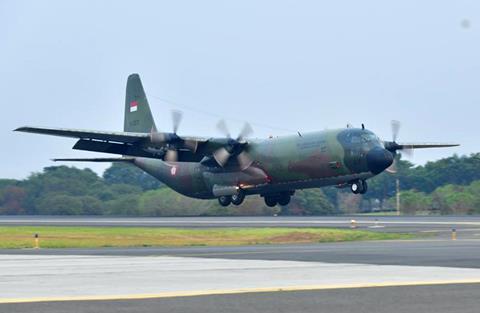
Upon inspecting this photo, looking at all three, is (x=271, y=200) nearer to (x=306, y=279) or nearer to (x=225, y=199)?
(x=225, y=199)

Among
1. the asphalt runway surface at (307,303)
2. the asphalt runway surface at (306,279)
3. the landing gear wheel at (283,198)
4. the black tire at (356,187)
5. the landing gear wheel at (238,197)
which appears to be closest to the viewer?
the asphalt runway surface at (307,303)

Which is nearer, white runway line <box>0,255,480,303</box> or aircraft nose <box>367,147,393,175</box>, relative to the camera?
white runway line <box>0,255,480,303</box>

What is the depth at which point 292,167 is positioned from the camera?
6800 cm

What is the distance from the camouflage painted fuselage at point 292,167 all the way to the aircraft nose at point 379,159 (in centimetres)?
21

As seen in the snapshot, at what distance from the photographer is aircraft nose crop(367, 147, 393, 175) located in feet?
209

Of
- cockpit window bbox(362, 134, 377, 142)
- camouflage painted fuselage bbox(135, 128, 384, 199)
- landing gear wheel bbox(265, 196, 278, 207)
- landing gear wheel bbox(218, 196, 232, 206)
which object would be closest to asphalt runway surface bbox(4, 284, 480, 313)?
camouflage painted fuselage bbox(135, 128, 384, 199)

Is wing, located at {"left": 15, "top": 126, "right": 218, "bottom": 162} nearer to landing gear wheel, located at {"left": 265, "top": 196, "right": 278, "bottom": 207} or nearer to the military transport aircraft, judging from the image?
the military transport aircraft

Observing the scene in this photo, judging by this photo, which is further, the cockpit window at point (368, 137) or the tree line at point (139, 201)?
the tree line at point (139, 201)

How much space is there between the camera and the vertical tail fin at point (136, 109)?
277 ft

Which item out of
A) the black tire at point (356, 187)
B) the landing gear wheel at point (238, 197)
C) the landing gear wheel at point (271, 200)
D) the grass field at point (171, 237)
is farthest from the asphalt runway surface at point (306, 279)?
the landing gear wheel at point (271, 200)

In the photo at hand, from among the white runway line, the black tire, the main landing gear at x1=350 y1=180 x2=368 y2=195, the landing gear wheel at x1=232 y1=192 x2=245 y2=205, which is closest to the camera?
the white runway line

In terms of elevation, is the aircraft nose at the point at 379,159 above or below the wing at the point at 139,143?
below

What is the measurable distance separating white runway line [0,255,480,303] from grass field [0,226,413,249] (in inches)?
614

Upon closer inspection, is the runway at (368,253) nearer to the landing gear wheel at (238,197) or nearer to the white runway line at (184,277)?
the white runway line at (184,277)
